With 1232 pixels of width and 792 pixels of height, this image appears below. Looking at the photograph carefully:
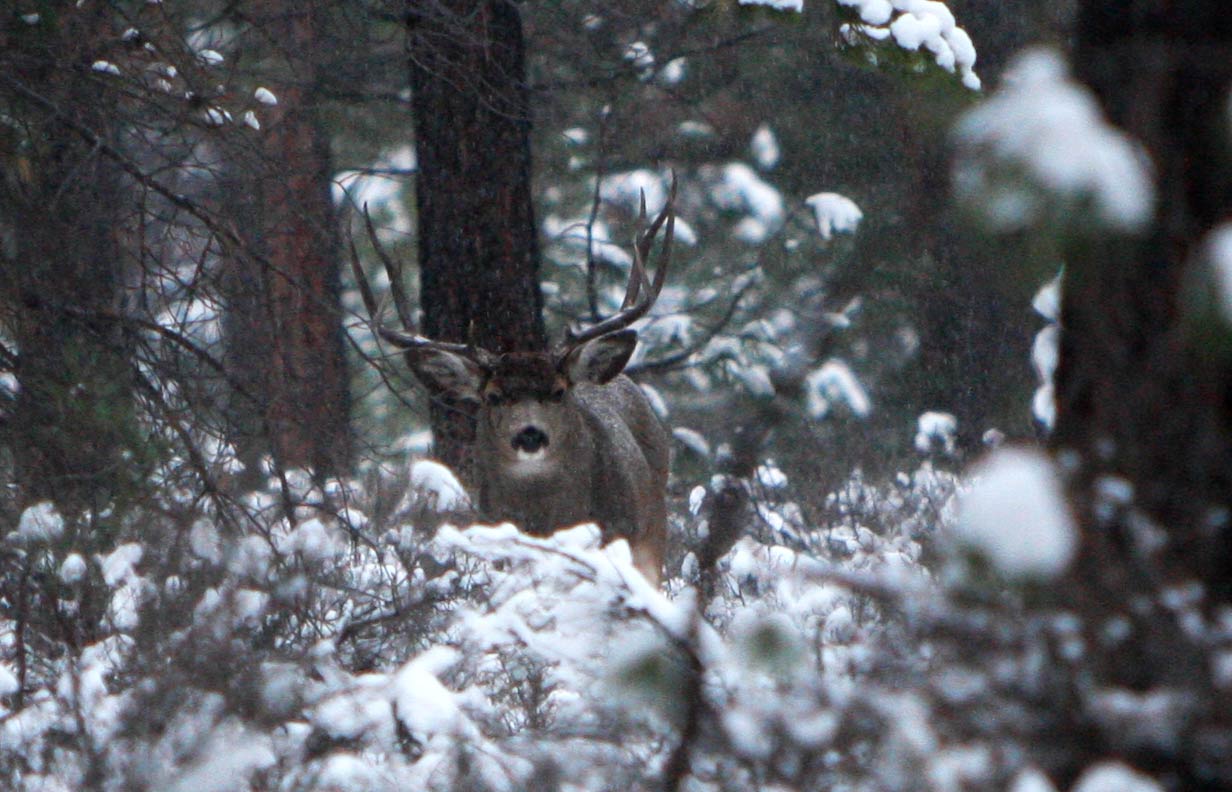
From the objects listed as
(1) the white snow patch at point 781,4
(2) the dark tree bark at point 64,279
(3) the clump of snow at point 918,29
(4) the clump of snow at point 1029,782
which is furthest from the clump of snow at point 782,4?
(4) the clump of snow at point 1029,782

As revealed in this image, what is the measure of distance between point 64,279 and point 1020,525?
16.7 feet

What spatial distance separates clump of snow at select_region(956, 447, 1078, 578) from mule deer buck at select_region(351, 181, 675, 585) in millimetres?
6538

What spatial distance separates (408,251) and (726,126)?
19.9ft

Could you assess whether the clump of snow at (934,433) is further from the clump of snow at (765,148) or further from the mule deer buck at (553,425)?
the mule deer buck at (553,425)

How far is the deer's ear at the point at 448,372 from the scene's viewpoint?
880 centimetres

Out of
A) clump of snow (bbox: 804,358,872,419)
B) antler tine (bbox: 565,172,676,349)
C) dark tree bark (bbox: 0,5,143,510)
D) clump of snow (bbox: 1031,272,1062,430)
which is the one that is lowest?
clump of snow (bbox: 1031,272,1062,430)

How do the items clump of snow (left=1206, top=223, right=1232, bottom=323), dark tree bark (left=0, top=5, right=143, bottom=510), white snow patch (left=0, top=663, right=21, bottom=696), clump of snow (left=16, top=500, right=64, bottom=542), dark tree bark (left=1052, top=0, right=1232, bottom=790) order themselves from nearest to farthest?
clump of snow (left=1206, top=223, right=1232, bottom=323) → dark tree bark (left=1052, top=0, right=1232, bottom=790) → white snow patch (left=0, top=663, right=21, bottom=696) → dark tree bark (left=0, top=5, right=143, bottom=510) → clump of snow (left=16, top=500, right=64, bottom=542)

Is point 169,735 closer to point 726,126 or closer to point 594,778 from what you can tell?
point 594,778

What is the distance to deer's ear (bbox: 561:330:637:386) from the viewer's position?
29.3 ft

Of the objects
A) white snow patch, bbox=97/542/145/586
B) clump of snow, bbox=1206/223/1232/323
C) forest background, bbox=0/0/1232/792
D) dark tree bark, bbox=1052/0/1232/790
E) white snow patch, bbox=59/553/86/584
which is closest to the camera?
clump of snow, bbox=1206/223/1232/323

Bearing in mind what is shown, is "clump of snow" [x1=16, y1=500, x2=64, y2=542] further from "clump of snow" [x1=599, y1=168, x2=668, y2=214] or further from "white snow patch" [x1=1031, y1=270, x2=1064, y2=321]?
"clump of snow" [x1=599, y1=168, x2=668, y2=214]

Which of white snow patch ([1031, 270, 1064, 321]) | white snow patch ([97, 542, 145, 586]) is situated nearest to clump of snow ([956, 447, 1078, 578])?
white snow patch ([1031, 270, 1064, 321])

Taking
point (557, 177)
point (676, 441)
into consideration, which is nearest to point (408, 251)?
point (557, 177)

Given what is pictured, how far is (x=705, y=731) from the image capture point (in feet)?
8.37
